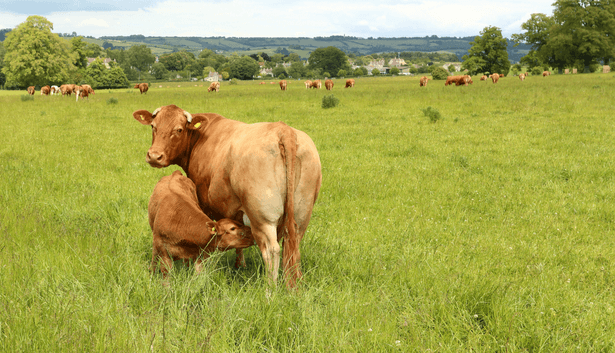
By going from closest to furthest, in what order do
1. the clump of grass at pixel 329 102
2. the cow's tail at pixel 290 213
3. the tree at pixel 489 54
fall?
the cow's tail at pixel 290 213
the clump of grass at pixel 329 102
the tree at pixel 489 54

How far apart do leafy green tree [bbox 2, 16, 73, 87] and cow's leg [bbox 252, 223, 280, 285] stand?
74.9 metres

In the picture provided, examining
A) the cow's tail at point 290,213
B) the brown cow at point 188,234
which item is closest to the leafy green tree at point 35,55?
the brown cow at point 188,234

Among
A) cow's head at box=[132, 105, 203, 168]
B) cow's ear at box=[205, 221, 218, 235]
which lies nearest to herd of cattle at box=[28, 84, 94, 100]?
cow's head at box=[132, 105, 203, 168]

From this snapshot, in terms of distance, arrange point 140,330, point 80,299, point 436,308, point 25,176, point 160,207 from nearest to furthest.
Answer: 1. point 140,330
2. point 80,299
3. point 436,308
4. point 160,207
5. point 25,176

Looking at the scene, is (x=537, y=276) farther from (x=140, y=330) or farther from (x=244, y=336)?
(x=140, y=330)

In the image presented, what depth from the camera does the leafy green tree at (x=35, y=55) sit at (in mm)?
62344

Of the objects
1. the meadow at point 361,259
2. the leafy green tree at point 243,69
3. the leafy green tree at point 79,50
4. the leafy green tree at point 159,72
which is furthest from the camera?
the leafy green tree at point 159,72

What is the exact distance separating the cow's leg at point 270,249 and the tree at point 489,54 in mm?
91412

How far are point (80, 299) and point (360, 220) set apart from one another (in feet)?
14.9

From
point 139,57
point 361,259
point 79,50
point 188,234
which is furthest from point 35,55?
point 139,57

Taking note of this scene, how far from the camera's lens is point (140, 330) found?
9.48 feet

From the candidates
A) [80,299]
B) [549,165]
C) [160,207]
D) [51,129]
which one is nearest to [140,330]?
[80,299]

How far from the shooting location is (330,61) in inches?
6845

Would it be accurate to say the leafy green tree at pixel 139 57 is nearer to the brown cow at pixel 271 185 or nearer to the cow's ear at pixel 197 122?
the cow's ear at pixel 197 122
